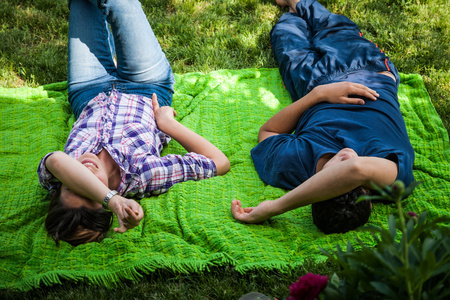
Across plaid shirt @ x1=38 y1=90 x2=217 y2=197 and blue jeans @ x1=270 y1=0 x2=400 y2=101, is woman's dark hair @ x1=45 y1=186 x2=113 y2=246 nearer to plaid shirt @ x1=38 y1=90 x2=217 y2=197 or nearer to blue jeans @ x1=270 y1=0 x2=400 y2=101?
plaid shirt @ x1=38 y1=90 x2=217 y2=197

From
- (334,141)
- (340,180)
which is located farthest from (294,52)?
(340,180)

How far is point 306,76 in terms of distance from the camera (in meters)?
3.43

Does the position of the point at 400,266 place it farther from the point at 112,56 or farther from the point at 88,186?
the point at 112,56

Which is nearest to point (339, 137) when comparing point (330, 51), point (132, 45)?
point (330, 51)

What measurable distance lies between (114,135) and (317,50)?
1910mm

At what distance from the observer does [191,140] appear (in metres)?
3.02

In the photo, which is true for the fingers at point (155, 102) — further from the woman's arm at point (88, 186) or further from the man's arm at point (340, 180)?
the man's arm at point (340, 180)

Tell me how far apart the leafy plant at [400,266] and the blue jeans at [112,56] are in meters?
2.46

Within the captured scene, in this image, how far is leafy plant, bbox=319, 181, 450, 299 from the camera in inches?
40.6

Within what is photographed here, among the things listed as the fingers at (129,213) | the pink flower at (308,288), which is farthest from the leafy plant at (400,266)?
the fingers at (129,213)

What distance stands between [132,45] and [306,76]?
1389 mm

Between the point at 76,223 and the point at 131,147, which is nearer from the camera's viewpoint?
the point at 76,223

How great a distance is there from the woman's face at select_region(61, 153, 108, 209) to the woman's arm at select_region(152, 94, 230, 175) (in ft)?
1.98

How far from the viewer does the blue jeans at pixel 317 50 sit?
11.0ft
